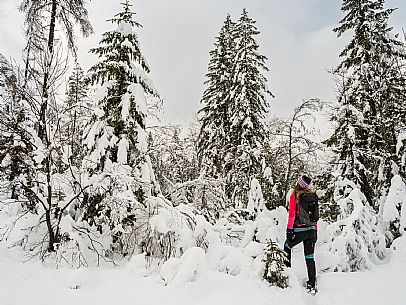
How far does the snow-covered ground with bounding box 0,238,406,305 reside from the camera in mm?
4566

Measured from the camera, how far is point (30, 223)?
6.66 metres

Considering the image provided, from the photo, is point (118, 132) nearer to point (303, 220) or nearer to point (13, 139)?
point (13, 139)

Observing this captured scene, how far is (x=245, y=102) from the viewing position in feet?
54.5

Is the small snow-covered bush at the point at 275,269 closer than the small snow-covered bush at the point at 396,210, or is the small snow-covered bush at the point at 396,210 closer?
the small snow-covered bush at the point at 275,269

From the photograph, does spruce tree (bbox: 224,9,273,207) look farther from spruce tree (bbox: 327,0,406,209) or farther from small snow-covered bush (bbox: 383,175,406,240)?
small snow-covered bush (bbox: 383,175,406,240)

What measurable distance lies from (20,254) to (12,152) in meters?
3.35

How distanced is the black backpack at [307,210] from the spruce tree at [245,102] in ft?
33.5

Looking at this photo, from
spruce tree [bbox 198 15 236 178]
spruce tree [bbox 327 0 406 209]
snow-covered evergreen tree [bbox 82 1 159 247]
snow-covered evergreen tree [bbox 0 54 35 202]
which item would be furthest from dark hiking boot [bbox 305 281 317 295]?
spruce tree [bbox 198 15 236 178]

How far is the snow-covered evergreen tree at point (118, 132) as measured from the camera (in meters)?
6.89

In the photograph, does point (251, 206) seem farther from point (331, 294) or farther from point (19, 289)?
point (19, 289)

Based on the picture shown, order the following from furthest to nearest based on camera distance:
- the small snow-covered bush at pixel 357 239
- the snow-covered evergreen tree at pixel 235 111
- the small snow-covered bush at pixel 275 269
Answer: the snow-covered evergreen tree at pixel 235 111, the small snow-covered bush at pixel 357 239, the small snow-covered bush at pixel 275 269

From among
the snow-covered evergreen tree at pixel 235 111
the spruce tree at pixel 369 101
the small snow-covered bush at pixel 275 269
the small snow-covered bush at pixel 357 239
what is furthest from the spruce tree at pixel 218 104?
the small snow-covered bush at pixel 275 269

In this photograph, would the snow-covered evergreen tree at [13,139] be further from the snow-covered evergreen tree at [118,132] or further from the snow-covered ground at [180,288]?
the snow-covered ground at [180,288]

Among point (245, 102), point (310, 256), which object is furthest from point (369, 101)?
point (310, 256)
